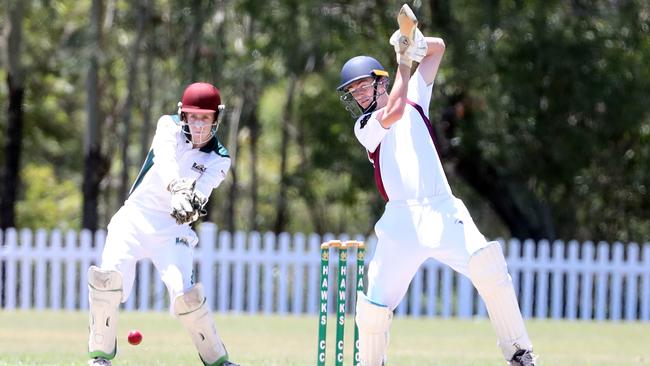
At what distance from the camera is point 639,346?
1338 centimetres

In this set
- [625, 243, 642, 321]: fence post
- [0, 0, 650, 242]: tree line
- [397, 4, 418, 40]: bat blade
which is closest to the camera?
[397, 4, 418, 40]: bat blade

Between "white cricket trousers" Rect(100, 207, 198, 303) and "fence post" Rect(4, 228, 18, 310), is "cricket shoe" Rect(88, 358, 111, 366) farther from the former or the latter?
"fence post" Rect(4, 228, 18, 310)

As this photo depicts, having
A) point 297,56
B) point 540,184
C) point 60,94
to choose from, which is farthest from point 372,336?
point 60,94

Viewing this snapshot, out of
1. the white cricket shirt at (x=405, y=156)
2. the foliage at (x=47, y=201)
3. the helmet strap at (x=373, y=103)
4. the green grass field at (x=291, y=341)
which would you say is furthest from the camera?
the foliage at (x=47, y=201)

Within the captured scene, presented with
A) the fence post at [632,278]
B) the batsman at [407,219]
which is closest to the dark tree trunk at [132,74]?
the fence post at [632,278]

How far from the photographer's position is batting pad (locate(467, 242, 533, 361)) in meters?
7.09

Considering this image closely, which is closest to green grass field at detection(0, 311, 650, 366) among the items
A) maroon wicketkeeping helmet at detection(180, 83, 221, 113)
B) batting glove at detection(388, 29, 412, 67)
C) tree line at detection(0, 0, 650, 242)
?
maroon wicketkeeping helmet at detection(180, 83, 221, 113)

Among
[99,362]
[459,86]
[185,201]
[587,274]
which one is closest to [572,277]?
[587,274]

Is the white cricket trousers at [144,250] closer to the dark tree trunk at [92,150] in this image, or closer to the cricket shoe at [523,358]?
the cricket shoe at [523,358]

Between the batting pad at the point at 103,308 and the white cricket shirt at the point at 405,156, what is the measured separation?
154 cm

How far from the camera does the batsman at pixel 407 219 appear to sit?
7.09 metres

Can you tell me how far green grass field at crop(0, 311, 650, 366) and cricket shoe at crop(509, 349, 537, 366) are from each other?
7.90ft

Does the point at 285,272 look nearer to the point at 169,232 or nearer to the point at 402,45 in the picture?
the point at 169,232

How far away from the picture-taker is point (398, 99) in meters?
7.02
